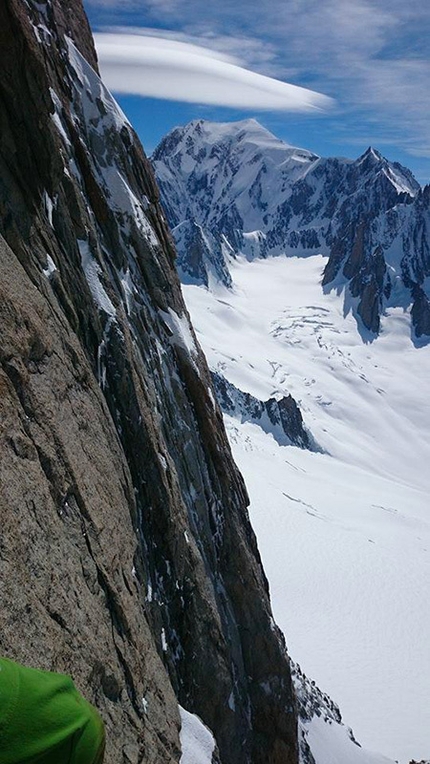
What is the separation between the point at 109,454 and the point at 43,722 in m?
8.79

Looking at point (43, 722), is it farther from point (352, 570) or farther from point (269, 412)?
point (269, 412)

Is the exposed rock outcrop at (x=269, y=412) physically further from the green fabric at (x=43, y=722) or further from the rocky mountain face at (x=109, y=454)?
the green fabric at (x=43, y=722)

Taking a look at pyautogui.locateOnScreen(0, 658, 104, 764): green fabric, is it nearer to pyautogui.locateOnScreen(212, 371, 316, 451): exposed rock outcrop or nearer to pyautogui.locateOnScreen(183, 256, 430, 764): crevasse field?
pyautogui.locateOnScreen(183, 256, 430, 764): crevasse field

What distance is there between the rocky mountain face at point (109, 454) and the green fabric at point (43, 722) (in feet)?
→ 11.9

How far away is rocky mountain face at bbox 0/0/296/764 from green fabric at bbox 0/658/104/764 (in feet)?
11.9

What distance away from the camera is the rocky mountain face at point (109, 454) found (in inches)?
312

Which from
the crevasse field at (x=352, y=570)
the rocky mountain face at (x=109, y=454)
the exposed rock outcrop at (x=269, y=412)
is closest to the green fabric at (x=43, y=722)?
the rocky mountain face at (x=109, y=454)

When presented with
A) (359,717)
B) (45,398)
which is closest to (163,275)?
(45,398)

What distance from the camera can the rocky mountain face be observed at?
792 centimetres

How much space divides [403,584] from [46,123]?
59.8 meters

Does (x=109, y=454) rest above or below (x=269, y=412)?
above

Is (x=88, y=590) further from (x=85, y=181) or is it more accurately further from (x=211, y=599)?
(x=85, y=181)

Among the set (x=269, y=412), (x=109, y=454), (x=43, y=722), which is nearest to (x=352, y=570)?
(x=109, y=454)

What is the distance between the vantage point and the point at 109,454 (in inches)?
450
